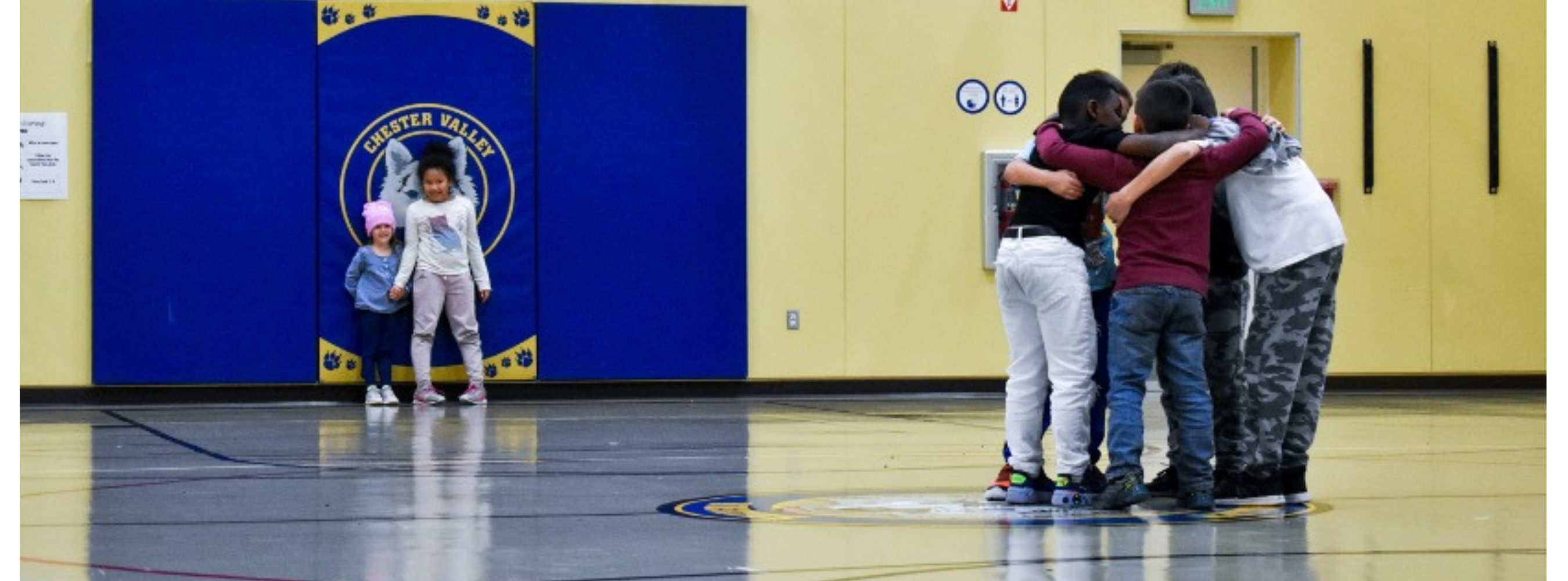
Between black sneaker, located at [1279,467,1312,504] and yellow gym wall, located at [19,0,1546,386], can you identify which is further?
yellow gym wall, located at [19,0,1546,386]

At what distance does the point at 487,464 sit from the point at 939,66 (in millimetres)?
7307

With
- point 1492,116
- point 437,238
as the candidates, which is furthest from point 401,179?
point 1492,116

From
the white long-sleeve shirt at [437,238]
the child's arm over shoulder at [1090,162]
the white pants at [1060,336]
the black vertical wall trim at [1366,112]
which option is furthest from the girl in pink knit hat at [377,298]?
the child's arm over shoulder at [1090,162]

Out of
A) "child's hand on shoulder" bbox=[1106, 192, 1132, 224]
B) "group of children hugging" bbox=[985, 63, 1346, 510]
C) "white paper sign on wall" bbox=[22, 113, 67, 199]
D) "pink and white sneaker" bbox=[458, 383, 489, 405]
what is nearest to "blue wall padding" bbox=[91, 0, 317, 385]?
"white paper sign on wall" bbox=[22, 113, 67, 199]

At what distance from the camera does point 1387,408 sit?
13.1m

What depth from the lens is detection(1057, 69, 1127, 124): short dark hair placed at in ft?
22.2

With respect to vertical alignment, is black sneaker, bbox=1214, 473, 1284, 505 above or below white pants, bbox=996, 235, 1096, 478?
below

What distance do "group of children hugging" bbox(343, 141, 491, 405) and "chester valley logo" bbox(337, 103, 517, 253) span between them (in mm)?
188

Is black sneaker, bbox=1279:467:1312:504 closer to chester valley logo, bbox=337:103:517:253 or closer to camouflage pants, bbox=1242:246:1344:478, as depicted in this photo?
camouflage pants, bbox=1242:246:1344:478

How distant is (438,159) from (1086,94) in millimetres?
7922

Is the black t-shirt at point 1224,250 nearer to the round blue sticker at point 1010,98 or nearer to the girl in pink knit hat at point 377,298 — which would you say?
the girl in pink knit hat at point 377,298

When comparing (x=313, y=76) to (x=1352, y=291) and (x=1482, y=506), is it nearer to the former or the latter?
(x=1352, y=291)

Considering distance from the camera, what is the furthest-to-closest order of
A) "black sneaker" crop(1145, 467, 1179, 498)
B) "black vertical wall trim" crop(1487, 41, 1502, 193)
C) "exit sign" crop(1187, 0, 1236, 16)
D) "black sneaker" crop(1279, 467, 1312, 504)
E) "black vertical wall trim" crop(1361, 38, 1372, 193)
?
"black vertical wall trim" crop(1487, 41, 1502, 193) → "black vertical wall trim" crop(1361, 38, 1372, 193) → "exit sign" crop(1187, 0, 1236, 16) → "black sneaker" crop(1145, 467, 1179, 498) → "black sneaker" crop(1279, 467, 1312, 504)

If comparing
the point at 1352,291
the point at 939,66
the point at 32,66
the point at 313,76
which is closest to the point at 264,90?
the point at 313,76
